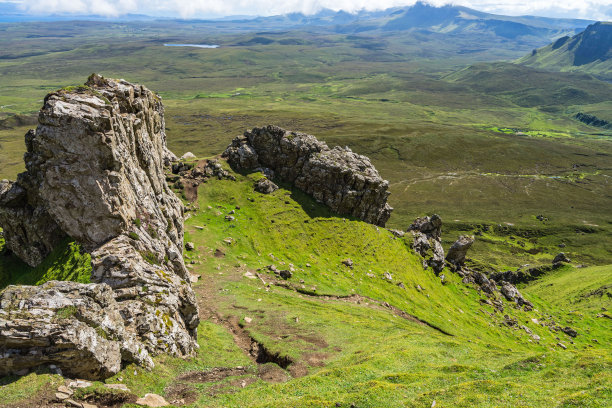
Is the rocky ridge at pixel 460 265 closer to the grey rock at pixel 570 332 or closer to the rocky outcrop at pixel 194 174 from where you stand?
the grey rock at pixel 570 332

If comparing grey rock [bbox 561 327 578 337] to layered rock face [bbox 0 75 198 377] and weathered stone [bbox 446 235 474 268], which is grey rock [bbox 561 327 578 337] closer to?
weathered stone [bbox 446 235 474 268]

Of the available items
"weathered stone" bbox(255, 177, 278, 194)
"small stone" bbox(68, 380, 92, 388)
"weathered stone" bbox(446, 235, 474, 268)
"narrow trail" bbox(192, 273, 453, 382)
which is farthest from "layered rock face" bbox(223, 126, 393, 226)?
"small stone" bbox(68, 380, 92, 388)

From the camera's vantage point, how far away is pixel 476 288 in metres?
94.9

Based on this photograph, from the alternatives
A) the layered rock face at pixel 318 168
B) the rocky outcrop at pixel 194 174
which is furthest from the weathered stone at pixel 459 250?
the rocky outcrop at pixel 194 174

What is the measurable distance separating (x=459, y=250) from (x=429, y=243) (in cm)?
1127

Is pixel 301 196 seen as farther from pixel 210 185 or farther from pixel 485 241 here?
pixel 485 241

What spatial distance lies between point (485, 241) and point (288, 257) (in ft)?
487

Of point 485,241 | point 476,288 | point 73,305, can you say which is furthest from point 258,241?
point 485,241

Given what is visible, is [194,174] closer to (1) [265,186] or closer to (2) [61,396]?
(1) [265,186]

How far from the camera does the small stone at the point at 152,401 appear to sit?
79.0 feet

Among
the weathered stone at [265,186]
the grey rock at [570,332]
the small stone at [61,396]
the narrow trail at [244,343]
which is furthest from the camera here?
the weathered stone at [265,186]

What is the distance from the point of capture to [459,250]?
4126 inches

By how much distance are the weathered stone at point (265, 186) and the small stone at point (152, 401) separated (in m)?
70.6

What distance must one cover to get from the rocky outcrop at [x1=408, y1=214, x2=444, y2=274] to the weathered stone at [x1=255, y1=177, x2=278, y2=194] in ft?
141
